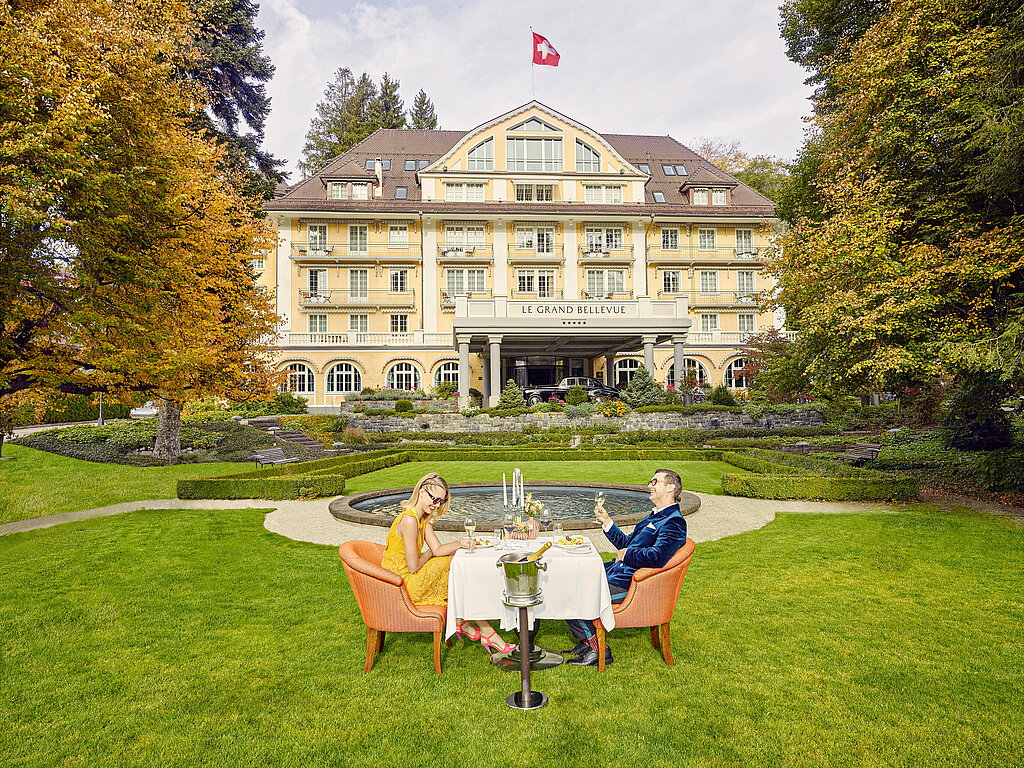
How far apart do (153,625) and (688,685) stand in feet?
17.2

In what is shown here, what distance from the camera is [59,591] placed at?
6.61 meters

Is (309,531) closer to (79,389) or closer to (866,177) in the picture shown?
(79,389)

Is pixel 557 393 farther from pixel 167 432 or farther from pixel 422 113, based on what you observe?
pixel 422 113

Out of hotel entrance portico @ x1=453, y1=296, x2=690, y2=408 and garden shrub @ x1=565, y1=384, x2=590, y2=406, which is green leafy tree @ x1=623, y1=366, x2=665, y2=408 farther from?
garden shrub @ x1=565, y1=384, x2=590, y2=406

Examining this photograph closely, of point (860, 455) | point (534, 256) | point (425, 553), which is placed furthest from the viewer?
point (534, 256)

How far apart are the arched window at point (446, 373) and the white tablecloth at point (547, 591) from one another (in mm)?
32320

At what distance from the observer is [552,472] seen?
1709 cm

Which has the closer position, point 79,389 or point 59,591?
point 59,591

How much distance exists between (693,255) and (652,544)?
3785cm

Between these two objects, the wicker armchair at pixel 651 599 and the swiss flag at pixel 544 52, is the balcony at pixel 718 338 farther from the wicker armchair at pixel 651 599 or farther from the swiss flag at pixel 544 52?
the wicker armchair at pixel 651 599

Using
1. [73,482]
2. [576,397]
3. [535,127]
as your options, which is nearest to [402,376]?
[576,397]

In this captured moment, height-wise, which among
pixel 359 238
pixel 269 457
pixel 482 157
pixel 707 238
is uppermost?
pixel 482 157

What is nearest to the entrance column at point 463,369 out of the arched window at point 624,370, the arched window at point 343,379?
the arched window at point 343,379

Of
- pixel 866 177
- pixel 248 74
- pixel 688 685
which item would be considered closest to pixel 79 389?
pixel 688 685
